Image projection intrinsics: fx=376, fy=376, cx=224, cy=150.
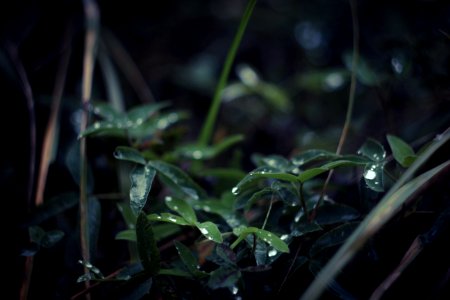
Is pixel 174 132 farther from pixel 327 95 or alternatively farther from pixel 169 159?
pixel 327 95

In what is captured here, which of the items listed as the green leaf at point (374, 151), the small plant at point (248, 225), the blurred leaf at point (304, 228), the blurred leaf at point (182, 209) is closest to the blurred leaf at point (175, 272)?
the small plant at point (248, 225)

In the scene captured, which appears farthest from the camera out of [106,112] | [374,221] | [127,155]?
[106,112]

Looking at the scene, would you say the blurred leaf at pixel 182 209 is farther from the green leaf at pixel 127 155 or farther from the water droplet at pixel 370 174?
the water droplet at pixel 370 174

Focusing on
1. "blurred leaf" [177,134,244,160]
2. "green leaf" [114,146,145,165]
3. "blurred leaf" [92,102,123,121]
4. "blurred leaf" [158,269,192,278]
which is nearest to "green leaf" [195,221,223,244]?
"blurred leaf" [158,269,192,278]

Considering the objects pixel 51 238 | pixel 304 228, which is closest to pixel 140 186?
pixel 51 238

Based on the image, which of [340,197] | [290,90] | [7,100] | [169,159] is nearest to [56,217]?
[169,159]

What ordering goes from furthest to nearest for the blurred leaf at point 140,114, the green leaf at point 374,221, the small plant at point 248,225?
the blurred leaf at point 140,114 < the small plant at point 248,225 < the green leaf at point 374,221

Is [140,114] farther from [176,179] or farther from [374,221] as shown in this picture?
[374,221]
